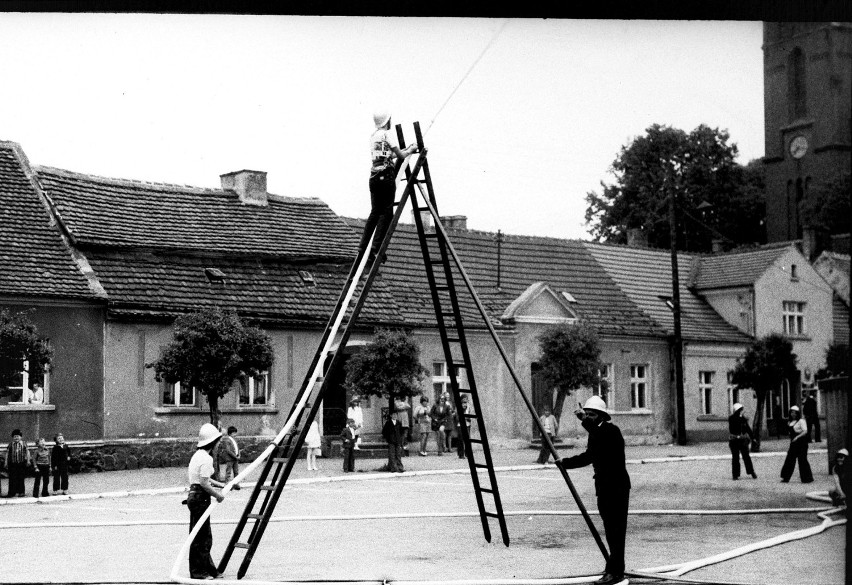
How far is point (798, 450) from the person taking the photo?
19.4m

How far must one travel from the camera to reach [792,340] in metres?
28.7

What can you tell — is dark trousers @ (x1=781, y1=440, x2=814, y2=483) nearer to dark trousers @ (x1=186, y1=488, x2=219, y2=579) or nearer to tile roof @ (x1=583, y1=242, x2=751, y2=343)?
dark trousers @ (x1=186, y1=488, x2=219, y2=579)

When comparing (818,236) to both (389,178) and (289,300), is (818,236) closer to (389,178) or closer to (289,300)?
(389,178)

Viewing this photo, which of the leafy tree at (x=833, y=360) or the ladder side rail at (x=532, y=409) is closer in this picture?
the ladder side rail at (x=532, y=409)

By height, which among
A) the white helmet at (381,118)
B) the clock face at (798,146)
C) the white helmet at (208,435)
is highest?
the white helmet at (381,118)

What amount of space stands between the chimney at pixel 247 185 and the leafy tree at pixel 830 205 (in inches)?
549

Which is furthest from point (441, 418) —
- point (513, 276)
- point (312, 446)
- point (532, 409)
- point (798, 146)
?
point (798, 146)

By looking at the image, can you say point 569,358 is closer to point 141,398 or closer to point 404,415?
point 404,415

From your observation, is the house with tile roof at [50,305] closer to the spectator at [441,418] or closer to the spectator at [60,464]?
the spectator at [60,464]

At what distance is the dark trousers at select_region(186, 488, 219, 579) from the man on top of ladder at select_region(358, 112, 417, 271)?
8.87ft

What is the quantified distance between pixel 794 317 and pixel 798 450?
9204 mm

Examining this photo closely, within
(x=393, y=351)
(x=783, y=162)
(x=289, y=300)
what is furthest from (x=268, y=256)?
(x=783, y=162)

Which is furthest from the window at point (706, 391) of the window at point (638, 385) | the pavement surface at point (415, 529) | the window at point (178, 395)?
the window at point (178, 395)

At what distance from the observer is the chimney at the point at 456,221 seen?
1270 inches
